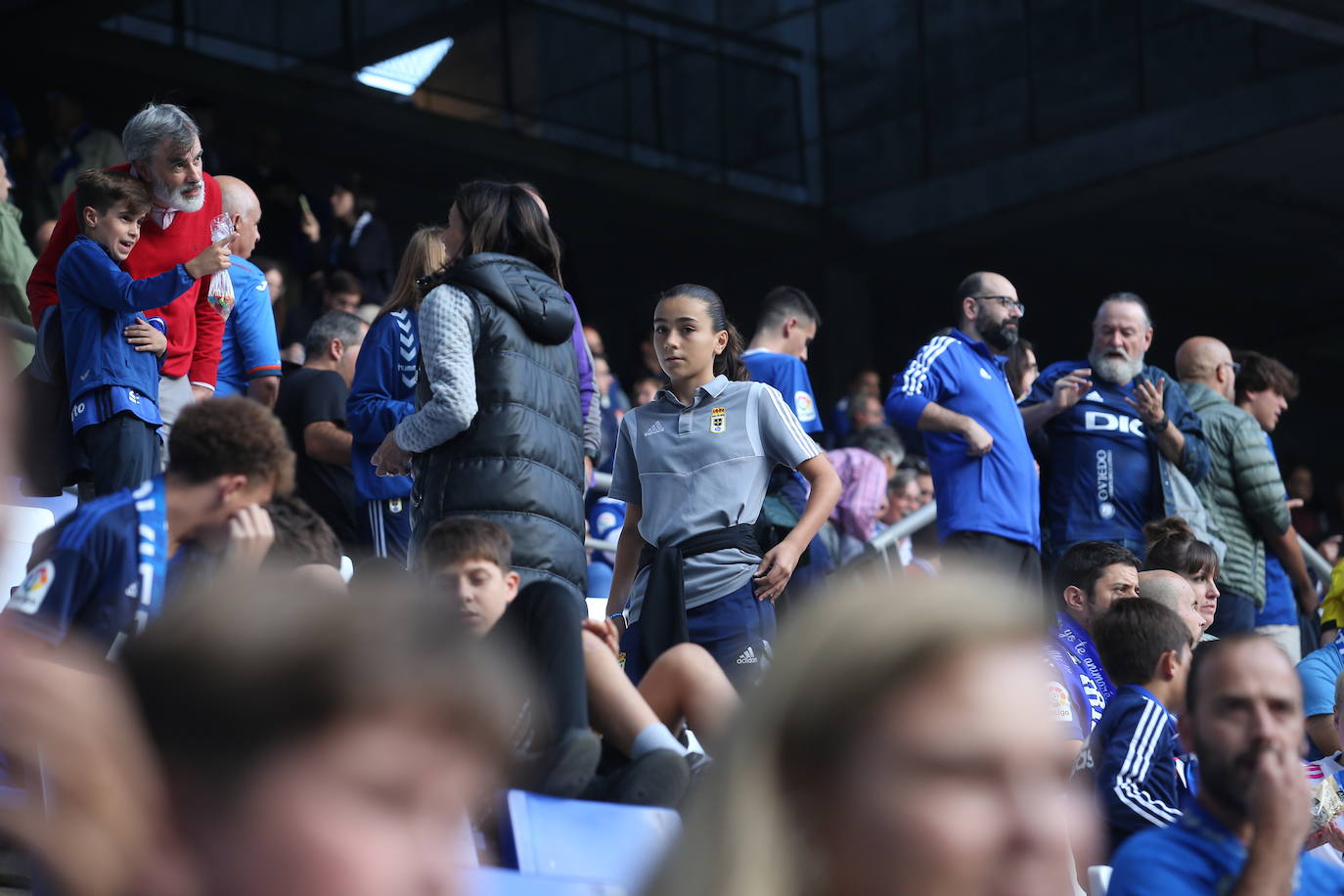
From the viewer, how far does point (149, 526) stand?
116 inches

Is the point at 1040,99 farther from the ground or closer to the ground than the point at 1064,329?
farther from the ground

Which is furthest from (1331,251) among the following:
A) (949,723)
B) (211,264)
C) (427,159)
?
(949,723)

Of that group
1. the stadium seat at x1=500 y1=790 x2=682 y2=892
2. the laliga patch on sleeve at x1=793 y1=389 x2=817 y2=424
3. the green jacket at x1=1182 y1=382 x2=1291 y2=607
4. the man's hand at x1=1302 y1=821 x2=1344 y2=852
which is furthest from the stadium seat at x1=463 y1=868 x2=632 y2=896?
the green jacket at x1=1182 y1=382 x2=1291 y2=607

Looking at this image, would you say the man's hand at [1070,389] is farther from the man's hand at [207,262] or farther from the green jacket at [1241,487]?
the man's hand at [207,262]

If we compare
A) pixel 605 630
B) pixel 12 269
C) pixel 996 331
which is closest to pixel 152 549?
pixel 605 630

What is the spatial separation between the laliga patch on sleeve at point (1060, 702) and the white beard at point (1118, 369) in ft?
8.00

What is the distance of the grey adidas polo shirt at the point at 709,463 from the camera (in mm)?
4621

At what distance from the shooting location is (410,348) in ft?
17.0

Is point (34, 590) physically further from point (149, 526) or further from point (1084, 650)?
point (1084, 650)

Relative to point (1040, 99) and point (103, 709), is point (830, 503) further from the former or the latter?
point (1040, 99)

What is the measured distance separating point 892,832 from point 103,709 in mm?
574

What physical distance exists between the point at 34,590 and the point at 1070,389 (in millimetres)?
4448

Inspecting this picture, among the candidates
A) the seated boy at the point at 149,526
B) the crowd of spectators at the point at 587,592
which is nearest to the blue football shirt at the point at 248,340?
the crowd of spectators at the point at 587,592

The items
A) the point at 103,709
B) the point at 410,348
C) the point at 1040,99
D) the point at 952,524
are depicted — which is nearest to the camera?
the point at 103,709
